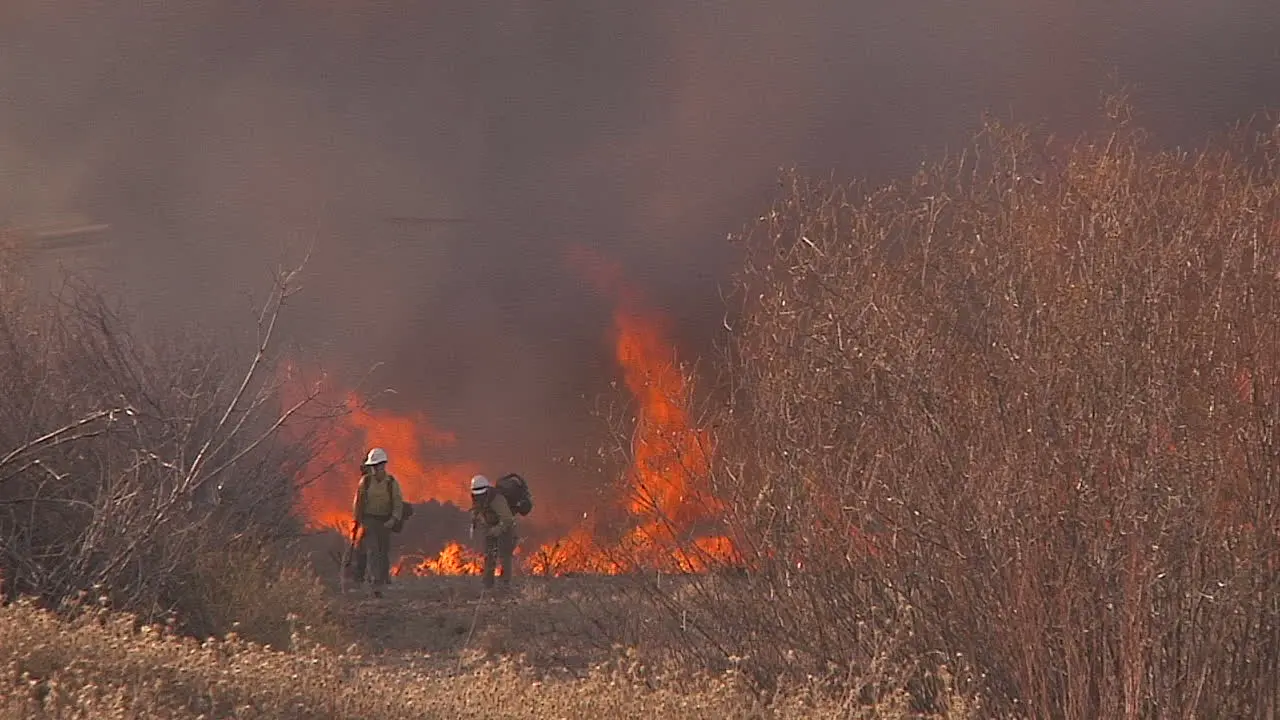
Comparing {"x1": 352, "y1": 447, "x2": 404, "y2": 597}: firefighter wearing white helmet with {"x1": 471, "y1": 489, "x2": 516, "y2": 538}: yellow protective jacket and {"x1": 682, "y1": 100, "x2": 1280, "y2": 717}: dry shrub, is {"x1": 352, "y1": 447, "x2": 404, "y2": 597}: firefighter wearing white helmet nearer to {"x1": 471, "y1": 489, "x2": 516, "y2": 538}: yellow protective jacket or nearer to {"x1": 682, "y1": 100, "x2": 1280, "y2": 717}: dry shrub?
{"x1": 471, "y1": 489, "x2": 516, "y2": 538}: yellow protective jacket

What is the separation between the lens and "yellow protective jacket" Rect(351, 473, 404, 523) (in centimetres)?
1702

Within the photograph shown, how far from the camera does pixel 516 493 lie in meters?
17.0

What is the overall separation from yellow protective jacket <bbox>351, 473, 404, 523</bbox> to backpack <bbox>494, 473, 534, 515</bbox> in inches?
44.0

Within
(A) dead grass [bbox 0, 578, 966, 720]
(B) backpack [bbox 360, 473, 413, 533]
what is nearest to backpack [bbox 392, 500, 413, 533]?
(B) backpack [bbox 360, 473, 413, 533]

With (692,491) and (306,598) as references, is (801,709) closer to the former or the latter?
(692,491)

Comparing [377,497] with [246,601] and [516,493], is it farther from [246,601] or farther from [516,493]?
[246,601]

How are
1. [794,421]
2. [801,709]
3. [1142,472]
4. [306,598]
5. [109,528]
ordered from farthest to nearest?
[306,598] < [109,528] < [794,421] < [801,709] < [1142,472]

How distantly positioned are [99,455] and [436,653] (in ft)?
12.0

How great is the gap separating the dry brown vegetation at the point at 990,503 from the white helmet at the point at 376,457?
879 centimetres

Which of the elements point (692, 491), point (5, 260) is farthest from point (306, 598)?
point (692, 491)

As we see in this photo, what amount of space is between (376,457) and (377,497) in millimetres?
460

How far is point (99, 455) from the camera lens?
11.1 meters

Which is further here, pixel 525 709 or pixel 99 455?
pixel 99 455

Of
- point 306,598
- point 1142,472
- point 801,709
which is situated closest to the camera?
point 1142,472
